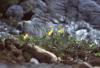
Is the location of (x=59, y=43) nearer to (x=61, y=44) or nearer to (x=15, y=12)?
(x=61, y=44)

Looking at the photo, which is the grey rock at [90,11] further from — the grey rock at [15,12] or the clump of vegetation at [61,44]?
the grey rock at [15,12]

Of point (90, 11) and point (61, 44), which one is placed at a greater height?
point (90, 11)

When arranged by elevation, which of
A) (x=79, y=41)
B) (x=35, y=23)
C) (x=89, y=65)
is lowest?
(x=89, y=65)

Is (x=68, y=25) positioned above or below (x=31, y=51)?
above

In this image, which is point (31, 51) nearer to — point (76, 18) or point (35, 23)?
point (35, 23)

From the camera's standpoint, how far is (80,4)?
138 inches

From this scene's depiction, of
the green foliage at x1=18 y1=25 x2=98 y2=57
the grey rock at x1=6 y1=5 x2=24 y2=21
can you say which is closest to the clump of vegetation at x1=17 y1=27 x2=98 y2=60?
the green foliage at x1=18 y1=25 x2=98 y2=57

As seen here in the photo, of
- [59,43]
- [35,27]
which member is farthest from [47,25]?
[59,43]

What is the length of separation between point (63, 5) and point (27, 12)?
40cm

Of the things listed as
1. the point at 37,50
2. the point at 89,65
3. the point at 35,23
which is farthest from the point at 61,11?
the point at 89,65

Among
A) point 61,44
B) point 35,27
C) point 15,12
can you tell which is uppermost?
point 15,12

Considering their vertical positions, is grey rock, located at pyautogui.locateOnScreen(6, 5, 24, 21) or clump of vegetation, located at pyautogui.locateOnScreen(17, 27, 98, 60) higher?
grey rock, located at pyautogui.locateOnScreen(6, 5, 24, 21)

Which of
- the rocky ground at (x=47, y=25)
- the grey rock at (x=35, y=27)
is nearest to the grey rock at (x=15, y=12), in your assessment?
the rocky ground at (x=47, y=25)

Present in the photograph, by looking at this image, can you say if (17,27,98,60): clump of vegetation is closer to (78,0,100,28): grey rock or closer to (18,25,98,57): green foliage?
(18,25,98,57): green foliage
